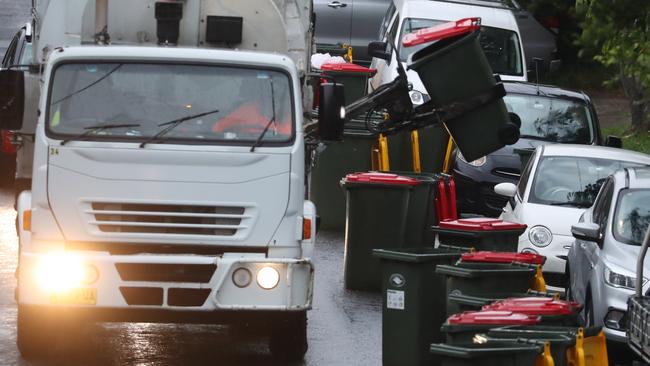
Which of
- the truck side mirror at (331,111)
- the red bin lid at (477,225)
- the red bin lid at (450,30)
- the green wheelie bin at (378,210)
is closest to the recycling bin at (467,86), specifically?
the red bin lid at (450,30)

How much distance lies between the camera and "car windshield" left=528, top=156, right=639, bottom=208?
15156 millimetres

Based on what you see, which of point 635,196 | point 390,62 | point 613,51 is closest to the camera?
point 635,196

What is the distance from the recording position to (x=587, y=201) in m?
15.2

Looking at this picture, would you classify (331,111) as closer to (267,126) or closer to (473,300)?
(267,126)

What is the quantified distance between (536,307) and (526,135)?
10.4m

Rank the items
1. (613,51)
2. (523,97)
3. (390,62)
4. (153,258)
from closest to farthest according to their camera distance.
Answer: (153,258) → (613,51) → (523,97) → (390,62)

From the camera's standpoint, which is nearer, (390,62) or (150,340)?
(150,340)

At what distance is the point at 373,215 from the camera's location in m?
14.5

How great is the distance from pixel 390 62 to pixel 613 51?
5.52 meters

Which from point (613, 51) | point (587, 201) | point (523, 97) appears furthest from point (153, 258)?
point (523, 97)

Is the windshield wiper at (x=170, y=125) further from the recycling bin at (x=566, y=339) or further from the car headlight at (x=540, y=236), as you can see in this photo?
the car headlight at (x=540, y=236)

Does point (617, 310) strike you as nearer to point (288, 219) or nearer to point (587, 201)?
point (288, 219)

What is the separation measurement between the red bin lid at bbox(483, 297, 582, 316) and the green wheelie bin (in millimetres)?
5250

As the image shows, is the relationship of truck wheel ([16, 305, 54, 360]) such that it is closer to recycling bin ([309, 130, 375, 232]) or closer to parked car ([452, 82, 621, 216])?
recycling bin ([309, 130, 375, 232])
